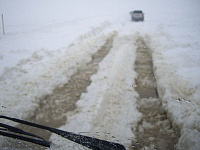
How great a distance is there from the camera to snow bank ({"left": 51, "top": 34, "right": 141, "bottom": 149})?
3945mm

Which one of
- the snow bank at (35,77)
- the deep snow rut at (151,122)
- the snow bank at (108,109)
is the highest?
the snow bank at (35,77)

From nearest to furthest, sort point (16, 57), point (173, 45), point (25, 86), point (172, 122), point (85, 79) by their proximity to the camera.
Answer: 1. point (172, 122)
2. point (25, 86)
3. point (85, 79)
4. point (16, 57)
5. point (173, 45)

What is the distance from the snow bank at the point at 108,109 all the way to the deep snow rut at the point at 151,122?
205 mm

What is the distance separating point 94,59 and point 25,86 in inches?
166

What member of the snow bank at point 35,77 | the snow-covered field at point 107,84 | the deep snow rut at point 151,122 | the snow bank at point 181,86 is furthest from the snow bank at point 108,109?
the snow bank at point 35,77

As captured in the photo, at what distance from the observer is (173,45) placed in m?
10.8

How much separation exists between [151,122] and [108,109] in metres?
1.24

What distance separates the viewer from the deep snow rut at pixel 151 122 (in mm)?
3707

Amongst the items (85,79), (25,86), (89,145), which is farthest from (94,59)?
(89,145)

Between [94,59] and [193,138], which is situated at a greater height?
[94,59]

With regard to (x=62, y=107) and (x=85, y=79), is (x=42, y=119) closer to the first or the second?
(x=62, y=107)

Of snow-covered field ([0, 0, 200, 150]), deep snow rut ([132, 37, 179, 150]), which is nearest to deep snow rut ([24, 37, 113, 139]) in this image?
snow-covered field ([0, 0, 200, 150])

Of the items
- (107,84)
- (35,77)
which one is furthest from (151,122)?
(35,77)

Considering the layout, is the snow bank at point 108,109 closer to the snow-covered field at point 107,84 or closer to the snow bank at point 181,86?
the snow-covered field at point 107,84
